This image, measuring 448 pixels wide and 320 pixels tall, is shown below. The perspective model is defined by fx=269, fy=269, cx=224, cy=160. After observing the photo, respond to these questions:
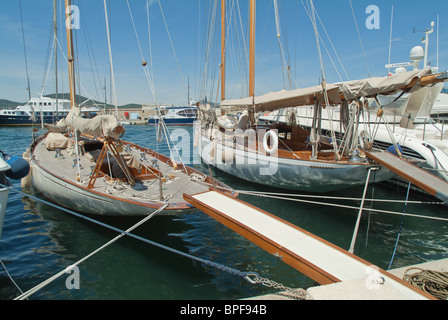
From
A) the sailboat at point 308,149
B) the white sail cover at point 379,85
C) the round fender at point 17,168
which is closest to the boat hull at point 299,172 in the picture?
the sailboat at point 308,149

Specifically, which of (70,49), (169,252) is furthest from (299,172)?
(70,49)

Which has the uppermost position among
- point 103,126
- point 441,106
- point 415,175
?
point 441,106

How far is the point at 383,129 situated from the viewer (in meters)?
13.0

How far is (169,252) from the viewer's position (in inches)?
244

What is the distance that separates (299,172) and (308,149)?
2.45 m

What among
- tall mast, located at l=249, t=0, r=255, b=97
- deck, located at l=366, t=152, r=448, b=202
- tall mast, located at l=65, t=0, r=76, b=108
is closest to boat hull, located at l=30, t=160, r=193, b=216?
tall mast, located at l=65, t=0, r=76, b=108

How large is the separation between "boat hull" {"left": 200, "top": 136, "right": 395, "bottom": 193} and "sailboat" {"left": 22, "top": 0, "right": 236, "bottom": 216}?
302 cm

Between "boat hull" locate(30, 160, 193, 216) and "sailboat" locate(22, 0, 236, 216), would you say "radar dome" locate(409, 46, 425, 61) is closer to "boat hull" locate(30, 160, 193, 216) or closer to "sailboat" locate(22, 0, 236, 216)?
"sailboat" locate(22, 0, 236, 216)

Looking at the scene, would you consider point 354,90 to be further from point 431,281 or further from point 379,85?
point 431,281
